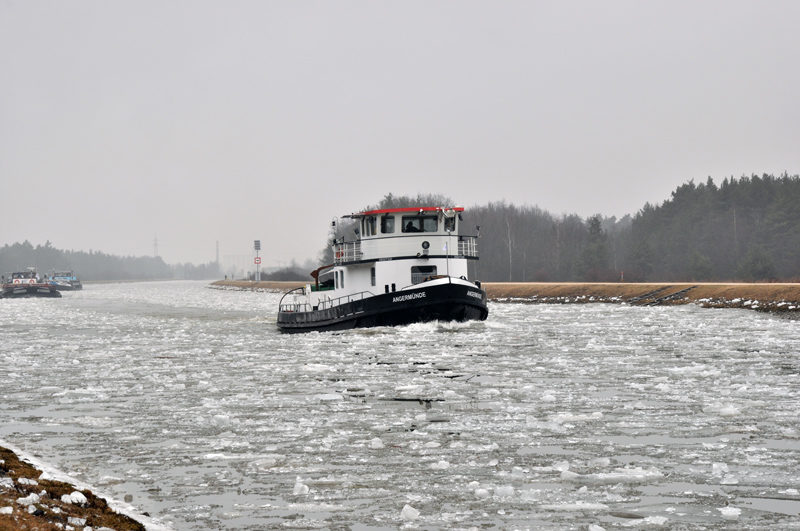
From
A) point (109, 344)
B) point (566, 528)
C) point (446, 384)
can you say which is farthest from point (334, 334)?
point (566, 528)

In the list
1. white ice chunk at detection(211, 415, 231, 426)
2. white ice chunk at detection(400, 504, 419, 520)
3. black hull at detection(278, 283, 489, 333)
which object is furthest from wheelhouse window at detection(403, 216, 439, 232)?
white ice chunk at detection(400, 504, 419, 520)

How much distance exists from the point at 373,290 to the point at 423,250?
2.84 m

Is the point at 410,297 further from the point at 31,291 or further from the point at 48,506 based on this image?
the point at 31,291

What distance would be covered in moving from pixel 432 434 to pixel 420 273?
21.9m

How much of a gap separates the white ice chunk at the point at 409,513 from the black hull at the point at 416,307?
22902 mm

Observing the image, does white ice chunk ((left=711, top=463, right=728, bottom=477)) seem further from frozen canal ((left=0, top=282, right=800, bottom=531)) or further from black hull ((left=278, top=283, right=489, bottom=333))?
black hull ((left=278, top=283, right=489, bottom=333))

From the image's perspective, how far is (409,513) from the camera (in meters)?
7.77

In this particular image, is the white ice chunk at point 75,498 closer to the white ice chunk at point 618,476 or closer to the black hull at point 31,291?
the white ice chunk at point 618,476

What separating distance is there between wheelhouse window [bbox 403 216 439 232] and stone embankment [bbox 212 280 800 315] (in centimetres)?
1926

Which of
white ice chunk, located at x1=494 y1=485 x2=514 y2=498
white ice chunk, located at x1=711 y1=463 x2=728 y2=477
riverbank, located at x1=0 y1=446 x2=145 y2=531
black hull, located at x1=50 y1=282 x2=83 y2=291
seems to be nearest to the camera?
riverbank, located at x1=0 y1=446 x2=145 y2=531

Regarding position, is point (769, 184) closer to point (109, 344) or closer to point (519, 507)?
point (109, 344)

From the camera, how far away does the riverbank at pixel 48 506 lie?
7023 millimetres

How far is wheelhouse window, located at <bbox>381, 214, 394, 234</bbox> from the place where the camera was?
33.8m

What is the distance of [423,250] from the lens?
33.4 meters
